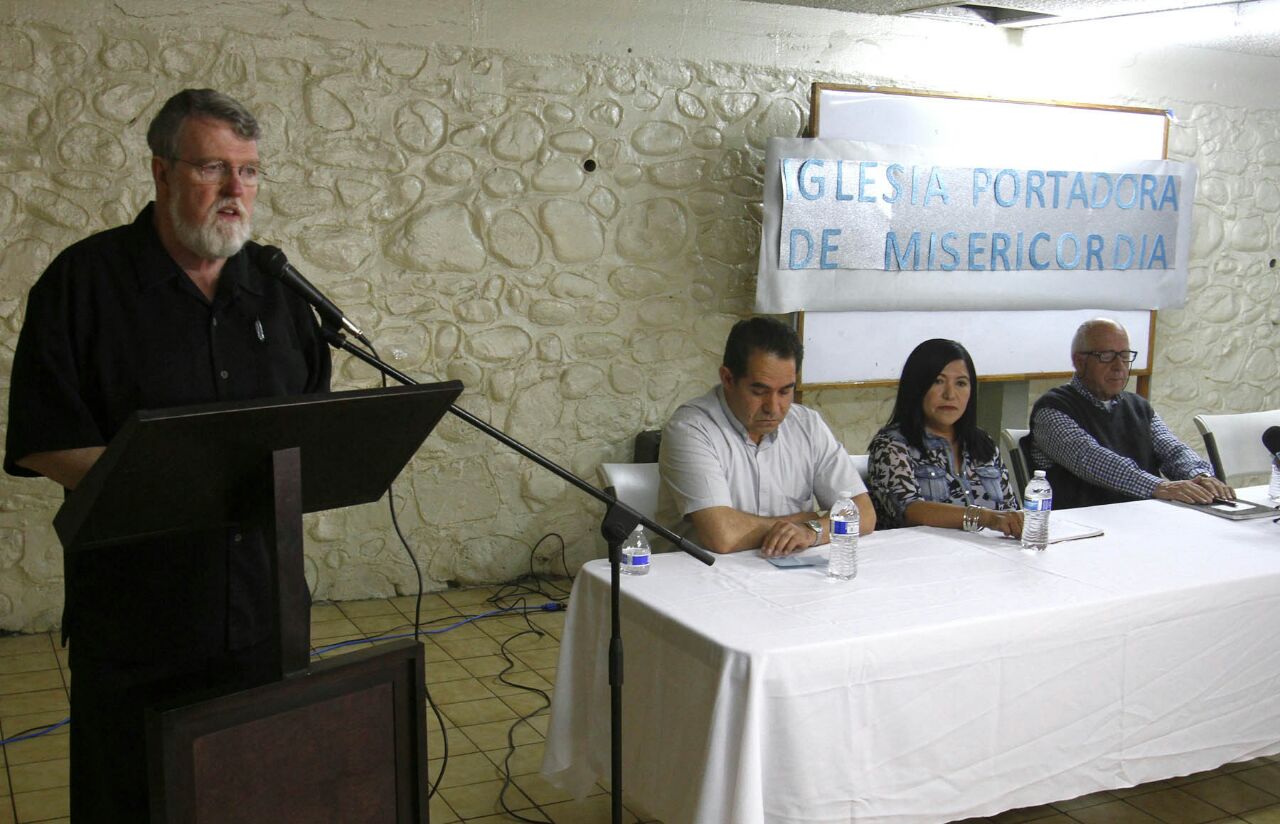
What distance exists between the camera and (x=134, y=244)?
195cm

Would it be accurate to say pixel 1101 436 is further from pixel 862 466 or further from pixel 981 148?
pixel 981 148

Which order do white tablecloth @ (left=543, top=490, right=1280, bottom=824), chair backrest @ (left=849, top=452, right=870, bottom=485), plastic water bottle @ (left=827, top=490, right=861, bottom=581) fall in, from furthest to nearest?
1. chair backrest @ (left=849, top=452, right=870, bottom=485)
2. plastic water bottle @ (left=827, top=490, right=861, bottom=581)
3. white tablecloth @ (left=543, top=490, right=1280, bottom=824)

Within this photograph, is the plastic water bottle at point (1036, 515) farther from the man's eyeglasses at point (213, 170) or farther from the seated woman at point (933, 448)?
the man's eyeglasses at point (213, 170)

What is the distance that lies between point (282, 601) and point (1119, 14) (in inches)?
183

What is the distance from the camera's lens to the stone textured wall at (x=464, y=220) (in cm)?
402

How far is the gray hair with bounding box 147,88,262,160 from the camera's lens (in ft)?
6.30

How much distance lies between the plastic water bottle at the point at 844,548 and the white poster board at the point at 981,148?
2.40 metres

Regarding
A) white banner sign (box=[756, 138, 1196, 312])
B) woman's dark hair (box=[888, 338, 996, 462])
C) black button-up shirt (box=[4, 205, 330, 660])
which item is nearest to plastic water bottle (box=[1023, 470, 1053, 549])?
woman's dark hair (box=[888, 338, 996, 462])

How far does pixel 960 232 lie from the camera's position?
5312 mm

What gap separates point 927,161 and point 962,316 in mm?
729

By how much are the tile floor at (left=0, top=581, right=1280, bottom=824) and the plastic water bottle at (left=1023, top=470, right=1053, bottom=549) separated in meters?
0.66

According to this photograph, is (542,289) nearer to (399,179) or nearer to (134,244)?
(399,179)

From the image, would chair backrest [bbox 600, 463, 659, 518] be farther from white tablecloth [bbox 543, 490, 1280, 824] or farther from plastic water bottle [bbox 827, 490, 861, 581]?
plastic water bottle [bbox 827, 490, 861, 581]

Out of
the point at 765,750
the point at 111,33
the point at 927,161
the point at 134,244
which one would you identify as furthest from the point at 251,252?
the point at 927,161
